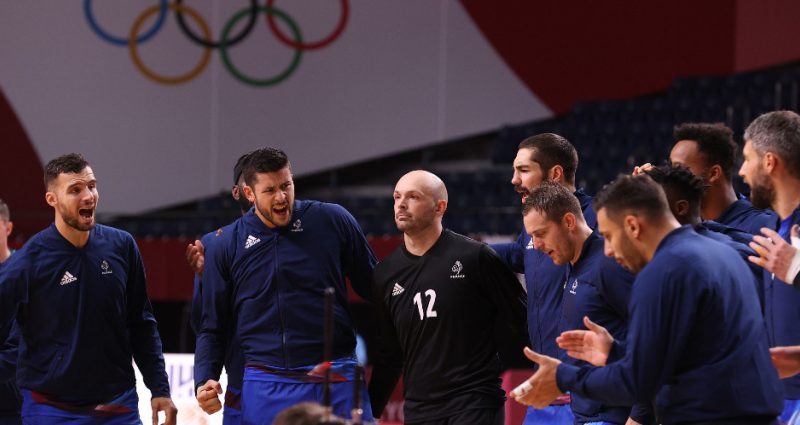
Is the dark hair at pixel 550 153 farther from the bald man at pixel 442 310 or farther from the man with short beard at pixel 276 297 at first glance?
the man with short beard at pixel 276 297

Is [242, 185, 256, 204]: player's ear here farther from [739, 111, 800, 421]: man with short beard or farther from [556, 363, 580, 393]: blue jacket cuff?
[739, 111, 800, 421]: man with short beard

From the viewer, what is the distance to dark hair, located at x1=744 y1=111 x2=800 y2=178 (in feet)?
16.8

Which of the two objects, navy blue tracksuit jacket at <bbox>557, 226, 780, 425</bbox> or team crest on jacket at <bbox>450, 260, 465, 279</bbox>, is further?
team crest on jacket at <bbox>450, 260, 465, 279</bbox>

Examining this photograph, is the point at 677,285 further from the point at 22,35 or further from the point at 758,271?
the point at 22,35

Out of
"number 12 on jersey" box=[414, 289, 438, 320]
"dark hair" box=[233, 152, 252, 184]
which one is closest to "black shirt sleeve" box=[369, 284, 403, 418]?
"number 12 on jersey" box=[414, 289, 438, 320]

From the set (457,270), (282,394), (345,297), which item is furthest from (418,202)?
(282,394)

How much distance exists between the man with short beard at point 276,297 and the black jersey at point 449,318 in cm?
39

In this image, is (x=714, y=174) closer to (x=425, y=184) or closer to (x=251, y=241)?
(x=425, y=184)

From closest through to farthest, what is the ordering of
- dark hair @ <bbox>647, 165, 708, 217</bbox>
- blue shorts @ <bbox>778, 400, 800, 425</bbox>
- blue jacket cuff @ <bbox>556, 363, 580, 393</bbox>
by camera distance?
blue jacket cuff @ <bbox>556, 363, 580, 393</bbox> → dark hair @ <bbox>647, 165, 708, 217</bbox> → blue shorts @ <bbox>778, 400, 800, 425</bbox>

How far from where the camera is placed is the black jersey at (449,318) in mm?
6113

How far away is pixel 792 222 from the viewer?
17.0ft

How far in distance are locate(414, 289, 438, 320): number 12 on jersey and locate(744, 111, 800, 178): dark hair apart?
6.66ft

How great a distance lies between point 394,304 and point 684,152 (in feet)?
6.36

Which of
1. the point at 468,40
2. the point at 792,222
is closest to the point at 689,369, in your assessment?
the point at 792,222
